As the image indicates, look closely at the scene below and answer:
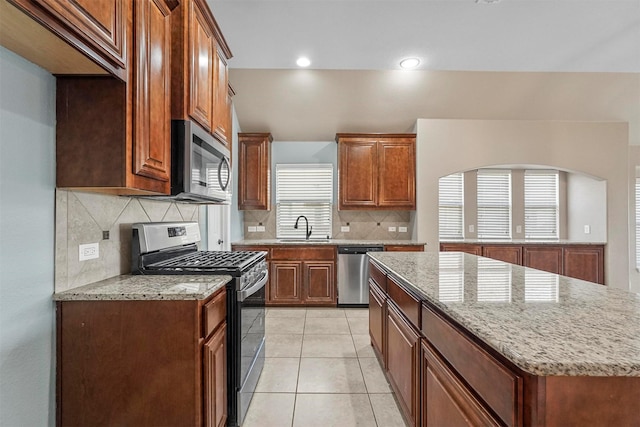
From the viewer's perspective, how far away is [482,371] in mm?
975

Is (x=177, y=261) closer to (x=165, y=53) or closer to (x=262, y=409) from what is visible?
(x=262, y=409)

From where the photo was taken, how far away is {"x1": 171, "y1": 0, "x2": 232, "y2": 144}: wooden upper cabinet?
5.85 ft

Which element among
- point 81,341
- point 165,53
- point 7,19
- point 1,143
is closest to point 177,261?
point 81,341

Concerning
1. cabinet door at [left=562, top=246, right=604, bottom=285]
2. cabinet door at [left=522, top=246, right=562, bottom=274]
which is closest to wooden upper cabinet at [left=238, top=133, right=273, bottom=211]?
cabinet door at [left=522, top=246, right=562, bottom=274]

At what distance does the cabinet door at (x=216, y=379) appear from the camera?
148 cm

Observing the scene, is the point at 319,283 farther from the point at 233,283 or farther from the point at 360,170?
the point at 233,283

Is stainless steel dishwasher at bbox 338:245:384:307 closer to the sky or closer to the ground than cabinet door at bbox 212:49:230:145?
closer to the ground

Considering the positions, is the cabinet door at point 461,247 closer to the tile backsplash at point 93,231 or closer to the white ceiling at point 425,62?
the white ceiling at point 425,62

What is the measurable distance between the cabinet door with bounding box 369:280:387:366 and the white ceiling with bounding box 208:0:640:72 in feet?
8.21

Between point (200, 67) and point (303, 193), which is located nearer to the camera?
point (200, 67)

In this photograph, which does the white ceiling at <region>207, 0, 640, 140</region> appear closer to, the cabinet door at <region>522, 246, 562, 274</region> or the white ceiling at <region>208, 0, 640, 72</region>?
the white ceiling at <region>208, 0, 640, 72</region>

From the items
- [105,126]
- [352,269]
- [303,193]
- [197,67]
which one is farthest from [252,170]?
[105,126]

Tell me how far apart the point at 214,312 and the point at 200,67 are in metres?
1.54

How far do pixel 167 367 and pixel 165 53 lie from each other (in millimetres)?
1638
